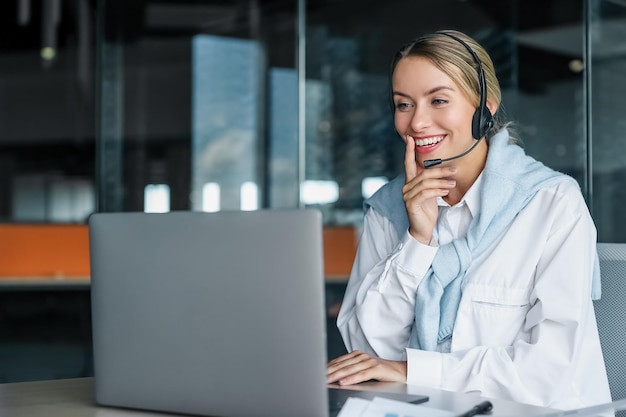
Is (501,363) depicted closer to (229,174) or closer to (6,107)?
(229,174)

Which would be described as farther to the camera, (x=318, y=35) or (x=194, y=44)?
(x=194, y=44)

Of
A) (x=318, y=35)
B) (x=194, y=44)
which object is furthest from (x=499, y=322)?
(x=194, y=44)

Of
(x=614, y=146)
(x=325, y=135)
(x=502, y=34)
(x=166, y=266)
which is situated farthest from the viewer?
(x=325, y=135)

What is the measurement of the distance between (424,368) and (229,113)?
260 inches

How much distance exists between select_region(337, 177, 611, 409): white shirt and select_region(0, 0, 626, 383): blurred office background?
191 cm

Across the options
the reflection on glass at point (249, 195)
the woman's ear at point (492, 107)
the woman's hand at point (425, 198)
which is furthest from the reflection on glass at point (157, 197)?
the woman's hand at point (425, 198)

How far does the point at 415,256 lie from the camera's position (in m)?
1.81

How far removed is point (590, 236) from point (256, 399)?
862mm

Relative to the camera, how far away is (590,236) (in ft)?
5.57

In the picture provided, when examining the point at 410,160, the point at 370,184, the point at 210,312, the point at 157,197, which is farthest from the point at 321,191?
the point at 210,312

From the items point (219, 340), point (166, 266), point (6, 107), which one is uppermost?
point (6, 107)

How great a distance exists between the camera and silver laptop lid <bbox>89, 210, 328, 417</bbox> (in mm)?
1121

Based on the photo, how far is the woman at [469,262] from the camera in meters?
1.59

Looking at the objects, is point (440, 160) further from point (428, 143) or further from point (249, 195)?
point (249, 195)
